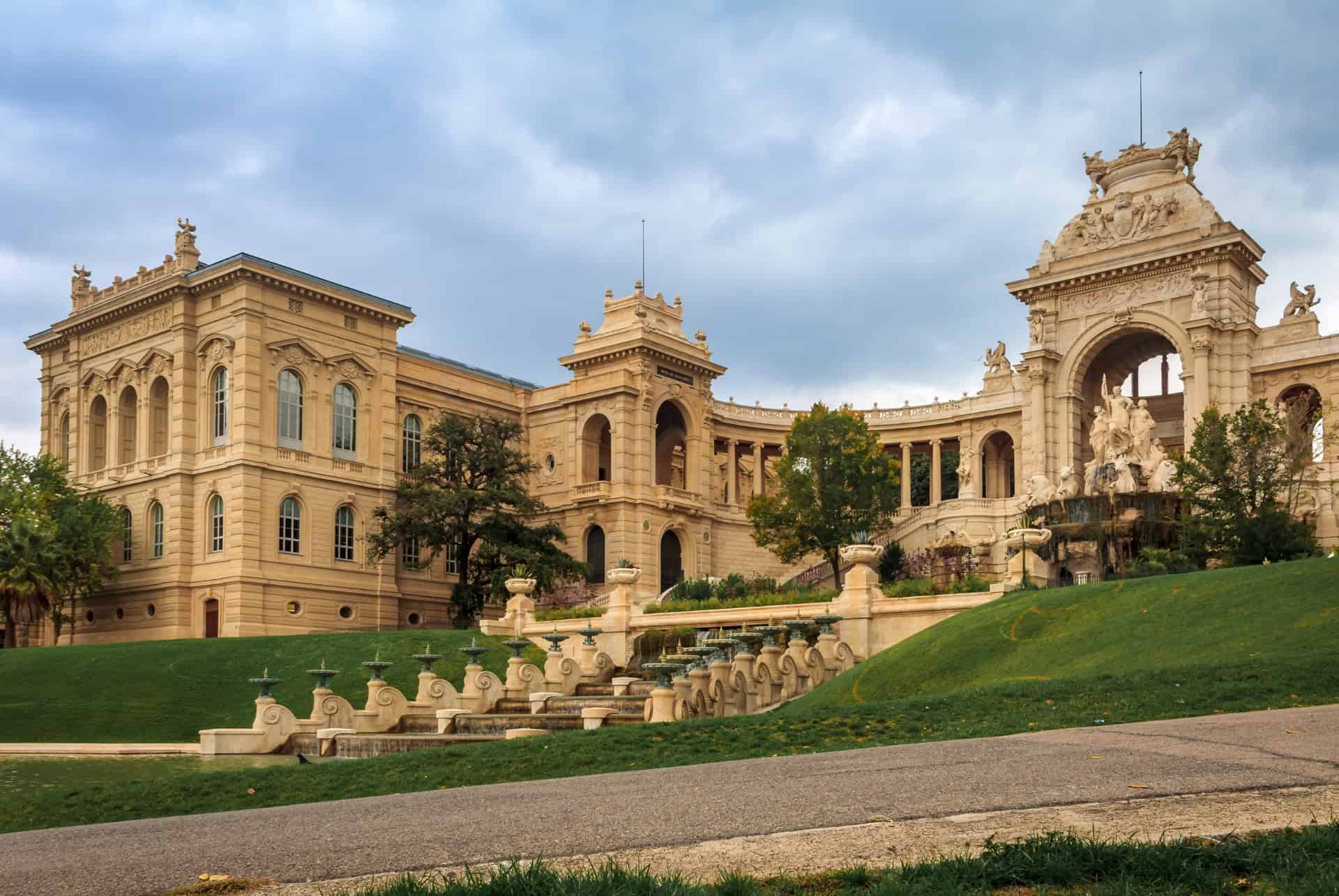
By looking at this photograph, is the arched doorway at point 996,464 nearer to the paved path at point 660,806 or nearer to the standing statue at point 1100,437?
the standing statue at point 1100,437

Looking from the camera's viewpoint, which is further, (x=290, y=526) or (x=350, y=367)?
(x=350, y=367)

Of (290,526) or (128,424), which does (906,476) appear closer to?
(290,526)

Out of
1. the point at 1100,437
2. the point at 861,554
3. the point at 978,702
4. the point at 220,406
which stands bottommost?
the point at 978,702

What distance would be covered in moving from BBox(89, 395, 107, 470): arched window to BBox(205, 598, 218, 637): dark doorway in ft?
36.8

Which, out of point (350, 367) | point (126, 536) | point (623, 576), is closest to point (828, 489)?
point (623, 576)

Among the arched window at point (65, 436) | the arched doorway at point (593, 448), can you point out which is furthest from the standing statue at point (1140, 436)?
the arched window at point (65, 436)

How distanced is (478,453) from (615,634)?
17.7m

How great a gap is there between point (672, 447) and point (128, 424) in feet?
94.2

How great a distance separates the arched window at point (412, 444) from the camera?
61125 millimetres

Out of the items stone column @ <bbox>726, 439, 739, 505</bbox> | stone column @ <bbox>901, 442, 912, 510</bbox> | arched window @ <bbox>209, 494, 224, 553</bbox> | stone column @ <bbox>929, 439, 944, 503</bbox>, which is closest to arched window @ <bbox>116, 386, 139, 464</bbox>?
arched window @ <bbox>209, 494, 224, 553</bbox>

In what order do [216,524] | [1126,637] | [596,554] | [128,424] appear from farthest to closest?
[596,554]
[128,424]
[216,524]
[1126,637]

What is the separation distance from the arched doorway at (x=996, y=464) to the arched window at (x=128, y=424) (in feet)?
140

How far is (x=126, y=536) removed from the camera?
56250 mm

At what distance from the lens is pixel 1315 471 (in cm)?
5278
